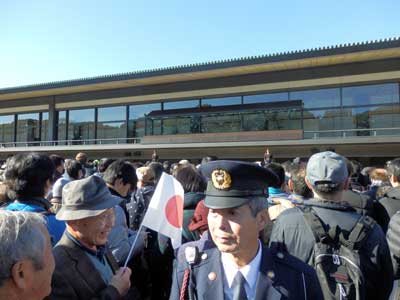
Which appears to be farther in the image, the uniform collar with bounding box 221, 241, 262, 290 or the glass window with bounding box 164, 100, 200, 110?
the glass window with bounding box 164, 100, 200, 110

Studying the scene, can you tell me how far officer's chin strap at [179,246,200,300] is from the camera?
175cm

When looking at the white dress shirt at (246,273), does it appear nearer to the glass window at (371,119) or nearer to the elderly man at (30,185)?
the elderly man at (30,185)

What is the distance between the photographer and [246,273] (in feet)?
5.67

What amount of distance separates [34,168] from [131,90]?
1784 cm

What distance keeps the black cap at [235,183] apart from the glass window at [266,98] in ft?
50.3

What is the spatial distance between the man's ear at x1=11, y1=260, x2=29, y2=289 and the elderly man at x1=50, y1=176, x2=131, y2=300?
0.62m

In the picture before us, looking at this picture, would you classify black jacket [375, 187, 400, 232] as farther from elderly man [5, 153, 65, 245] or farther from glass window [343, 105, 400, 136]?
glass window [343, 105, 400, 136]

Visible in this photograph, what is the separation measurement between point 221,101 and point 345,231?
15.9m

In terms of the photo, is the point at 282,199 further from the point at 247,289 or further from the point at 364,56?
the point at 364,56

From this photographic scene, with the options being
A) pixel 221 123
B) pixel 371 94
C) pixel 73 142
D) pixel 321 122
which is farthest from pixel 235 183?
pixel 73 142

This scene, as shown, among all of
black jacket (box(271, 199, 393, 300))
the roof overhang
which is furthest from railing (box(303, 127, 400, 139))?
black jacket (box(271, 199, 393, 300))

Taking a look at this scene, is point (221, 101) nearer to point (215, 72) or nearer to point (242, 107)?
point (242, 107)

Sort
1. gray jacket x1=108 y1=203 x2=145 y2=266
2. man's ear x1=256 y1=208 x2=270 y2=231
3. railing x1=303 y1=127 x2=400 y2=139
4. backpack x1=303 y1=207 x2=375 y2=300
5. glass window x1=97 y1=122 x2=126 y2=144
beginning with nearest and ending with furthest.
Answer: man's ear x1=256 y1=208 x2=270 y2=231 → backpack x1=303 y1=207 x2=375 y2=300 → gray jacket x1=108 y1=203 x2=145 y2=266 → railing x1=303 y1=127 x2=400 y2=139 → glass window x1=97 y1=122 x2=126 y2=144

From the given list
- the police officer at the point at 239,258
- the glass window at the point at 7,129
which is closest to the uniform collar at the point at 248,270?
the police officer at the point at 239,258
